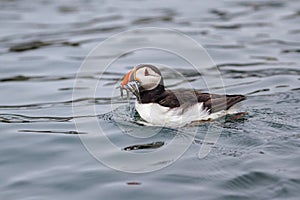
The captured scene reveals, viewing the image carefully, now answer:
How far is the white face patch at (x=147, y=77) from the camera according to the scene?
7598mm

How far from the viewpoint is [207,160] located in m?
6.41

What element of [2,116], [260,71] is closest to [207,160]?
[2,116]

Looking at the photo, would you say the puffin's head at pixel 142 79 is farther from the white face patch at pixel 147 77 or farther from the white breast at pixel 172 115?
the white breast at pixel 172 115

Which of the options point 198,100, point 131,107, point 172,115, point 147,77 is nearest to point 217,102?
point 198,100

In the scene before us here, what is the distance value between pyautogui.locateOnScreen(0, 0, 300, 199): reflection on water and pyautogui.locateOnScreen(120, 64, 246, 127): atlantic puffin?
0.17 metres

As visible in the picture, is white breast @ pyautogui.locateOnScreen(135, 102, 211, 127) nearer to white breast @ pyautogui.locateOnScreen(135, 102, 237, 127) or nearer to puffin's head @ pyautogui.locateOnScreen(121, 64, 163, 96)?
white breast @ pyautogui.locateOnScreen(135, 102, 237, 127)

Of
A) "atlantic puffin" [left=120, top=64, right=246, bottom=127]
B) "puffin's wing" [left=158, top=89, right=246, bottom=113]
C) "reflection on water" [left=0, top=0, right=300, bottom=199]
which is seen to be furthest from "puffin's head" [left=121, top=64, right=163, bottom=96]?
"reflection on water" [left=0, top=0, right=300, bottom=199]

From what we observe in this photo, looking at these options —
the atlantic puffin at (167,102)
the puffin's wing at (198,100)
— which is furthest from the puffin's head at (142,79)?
the puffin's wing at (198,100)

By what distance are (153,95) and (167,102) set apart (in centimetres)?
24

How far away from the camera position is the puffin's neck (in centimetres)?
765

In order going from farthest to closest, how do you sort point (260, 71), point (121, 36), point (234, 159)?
point (121, 36) < point (260, 71) < point (234, 159)

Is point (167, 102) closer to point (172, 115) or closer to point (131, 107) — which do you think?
point (172, 115)

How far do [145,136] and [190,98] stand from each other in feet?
2.33

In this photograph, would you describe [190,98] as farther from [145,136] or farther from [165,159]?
[165,159]
